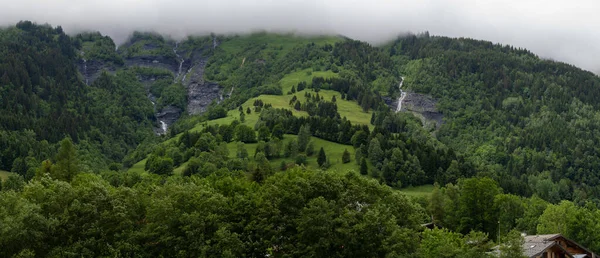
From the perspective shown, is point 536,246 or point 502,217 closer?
point 536,246

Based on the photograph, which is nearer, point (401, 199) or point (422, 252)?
point (422, 252)

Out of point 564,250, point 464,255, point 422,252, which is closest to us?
point 464,255

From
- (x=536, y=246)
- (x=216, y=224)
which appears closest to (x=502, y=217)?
(x=536, y=246)

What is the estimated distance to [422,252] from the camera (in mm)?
92562

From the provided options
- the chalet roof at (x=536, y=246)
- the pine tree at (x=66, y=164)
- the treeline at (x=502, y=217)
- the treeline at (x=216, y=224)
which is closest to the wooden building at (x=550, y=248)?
the chalet roof at (x=536, y=246)

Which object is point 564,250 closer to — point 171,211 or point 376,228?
point 376,228

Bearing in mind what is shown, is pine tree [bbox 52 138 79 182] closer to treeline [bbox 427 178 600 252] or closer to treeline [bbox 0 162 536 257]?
treeline [bbox 0 162 536 257]

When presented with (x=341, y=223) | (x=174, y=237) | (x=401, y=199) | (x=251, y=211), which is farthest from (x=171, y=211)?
(x=401, y=199)

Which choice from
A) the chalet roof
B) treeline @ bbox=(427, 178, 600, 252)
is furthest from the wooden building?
treeline @ bbox=(427, 178, 600, 252)

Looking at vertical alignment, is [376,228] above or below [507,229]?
above

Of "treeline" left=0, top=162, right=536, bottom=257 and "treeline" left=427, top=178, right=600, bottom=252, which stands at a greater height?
"treeline" left=0, top=162, right=536, bottom=257

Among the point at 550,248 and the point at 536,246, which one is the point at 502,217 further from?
the point at 550,248

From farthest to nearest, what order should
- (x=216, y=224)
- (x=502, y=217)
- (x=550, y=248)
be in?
(x=502, y=217) < (x=550, y=248) < (x=216, y=224)

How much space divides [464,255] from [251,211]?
1122 inches
